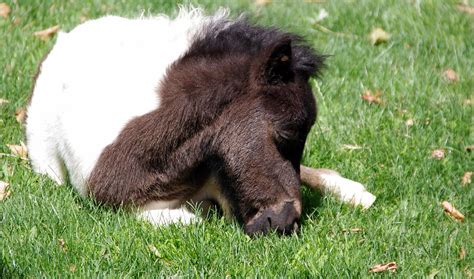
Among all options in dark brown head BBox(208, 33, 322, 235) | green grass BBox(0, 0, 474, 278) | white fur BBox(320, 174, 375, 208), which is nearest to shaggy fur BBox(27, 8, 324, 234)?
dark brown head BBox(208, 33, 322, 235)

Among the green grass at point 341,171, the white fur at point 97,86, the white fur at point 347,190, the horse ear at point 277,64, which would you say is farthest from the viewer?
the white fur at point 347,190

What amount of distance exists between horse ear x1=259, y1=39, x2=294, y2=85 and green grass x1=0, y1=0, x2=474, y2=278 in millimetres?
696

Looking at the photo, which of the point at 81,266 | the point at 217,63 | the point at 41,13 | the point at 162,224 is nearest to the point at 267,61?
the point at 217,63

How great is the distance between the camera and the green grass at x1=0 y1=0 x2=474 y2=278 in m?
4.59

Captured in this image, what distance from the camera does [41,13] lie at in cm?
832

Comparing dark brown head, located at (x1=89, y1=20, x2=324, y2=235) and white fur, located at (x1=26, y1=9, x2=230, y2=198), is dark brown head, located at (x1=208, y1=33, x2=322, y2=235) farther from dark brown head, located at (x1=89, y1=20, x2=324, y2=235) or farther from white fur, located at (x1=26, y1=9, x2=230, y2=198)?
white fur, located at (x1=26, y1=9, x2=230, y2=198)

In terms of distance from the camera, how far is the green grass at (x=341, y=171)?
181 inches

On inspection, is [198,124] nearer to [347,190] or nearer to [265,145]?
[265,145]

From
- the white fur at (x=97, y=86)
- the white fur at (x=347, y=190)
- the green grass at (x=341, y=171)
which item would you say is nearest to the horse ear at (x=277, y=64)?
the white fur at (x=97, y=86)

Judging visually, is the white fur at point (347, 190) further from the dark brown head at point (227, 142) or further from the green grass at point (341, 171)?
the dark brown head at point (227, 142)

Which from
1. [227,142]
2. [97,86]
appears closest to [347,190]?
[227,142]

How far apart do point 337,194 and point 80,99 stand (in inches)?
66.9

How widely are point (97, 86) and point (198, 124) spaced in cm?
69

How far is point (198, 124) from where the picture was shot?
16.4ft
